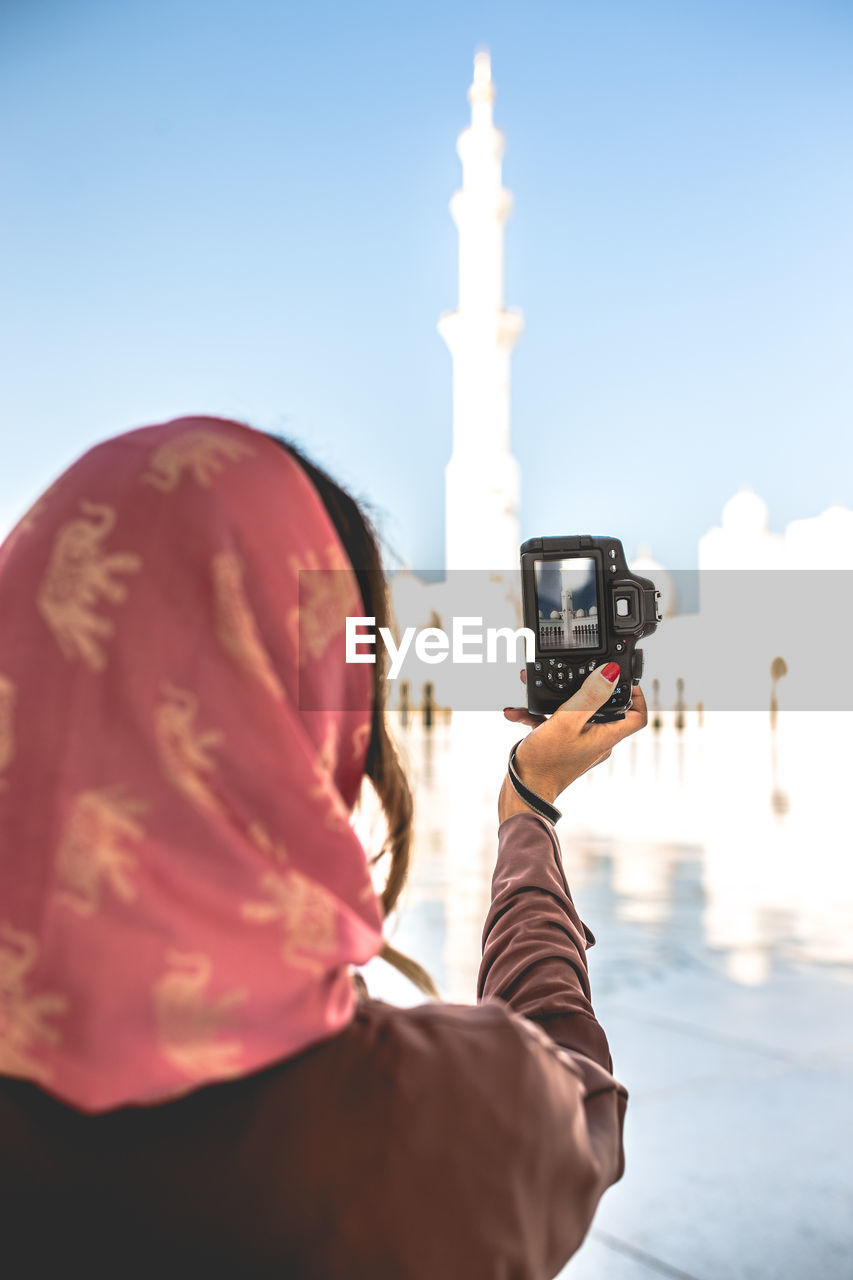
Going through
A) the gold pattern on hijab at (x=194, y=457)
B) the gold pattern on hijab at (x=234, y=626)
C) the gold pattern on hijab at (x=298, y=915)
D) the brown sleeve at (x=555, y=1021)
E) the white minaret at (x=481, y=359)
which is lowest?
the brown sleeve at (x=555, y=1021)

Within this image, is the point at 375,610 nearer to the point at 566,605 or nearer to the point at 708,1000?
the point at 566,605

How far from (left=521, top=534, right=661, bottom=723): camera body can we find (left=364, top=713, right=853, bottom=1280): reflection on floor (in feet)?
1.16

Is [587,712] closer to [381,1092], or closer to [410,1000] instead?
[381,1092]

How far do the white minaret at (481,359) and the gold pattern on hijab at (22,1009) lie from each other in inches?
1218

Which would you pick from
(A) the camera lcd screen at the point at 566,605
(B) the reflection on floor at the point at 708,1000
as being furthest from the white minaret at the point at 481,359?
(A) the camera lcd screen at the point at 566,605

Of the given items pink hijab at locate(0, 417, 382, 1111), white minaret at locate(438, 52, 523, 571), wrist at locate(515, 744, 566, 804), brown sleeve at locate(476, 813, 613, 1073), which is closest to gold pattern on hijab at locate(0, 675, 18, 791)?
pink hijab at locate(0, 417, 382, 1111)

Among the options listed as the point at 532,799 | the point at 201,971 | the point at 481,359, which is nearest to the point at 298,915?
the point at 201,971

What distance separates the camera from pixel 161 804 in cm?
60

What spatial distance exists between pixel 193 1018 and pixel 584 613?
2.49 feet

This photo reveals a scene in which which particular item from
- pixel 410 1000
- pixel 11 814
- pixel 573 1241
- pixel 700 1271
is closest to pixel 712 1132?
pixel 700 1271

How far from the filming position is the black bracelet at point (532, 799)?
3.34 ft

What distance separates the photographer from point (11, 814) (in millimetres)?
619

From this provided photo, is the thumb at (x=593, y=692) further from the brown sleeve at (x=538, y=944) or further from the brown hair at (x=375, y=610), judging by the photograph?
the brown hair at (x=375, y=610)

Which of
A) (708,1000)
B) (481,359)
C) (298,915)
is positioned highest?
(481,359)
